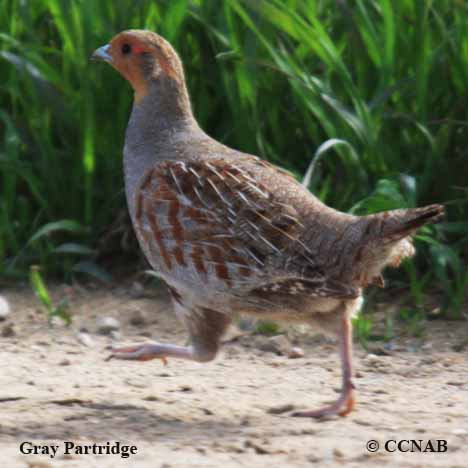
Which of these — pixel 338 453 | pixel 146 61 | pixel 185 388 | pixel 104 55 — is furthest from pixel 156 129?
pixel 338 453

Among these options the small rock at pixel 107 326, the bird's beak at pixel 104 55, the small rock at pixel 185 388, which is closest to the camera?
the small rock at pixel 185 388

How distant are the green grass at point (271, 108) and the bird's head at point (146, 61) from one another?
2.14ft

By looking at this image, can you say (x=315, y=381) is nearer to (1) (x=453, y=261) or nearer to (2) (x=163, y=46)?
(1) (x=453, y=261)

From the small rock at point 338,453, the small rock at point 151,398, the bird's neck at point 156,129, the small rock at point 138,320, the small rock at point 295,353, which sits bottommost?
the small rock at point 138,320

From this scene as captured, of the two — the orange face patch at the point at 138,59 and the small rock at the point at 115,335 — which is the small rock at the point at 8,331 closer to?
the small rock at the point at 115,335

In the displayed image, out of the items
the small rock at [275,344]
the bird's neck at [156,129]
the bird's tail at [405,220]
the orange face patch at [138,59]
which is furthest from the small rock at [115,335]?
the bird's tail at [405,220]

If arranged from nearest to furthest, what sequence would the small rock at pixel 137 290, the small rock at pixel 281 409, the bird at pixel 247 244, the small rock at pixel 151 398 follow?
the bird at pixel 247 244, the small rock at pixel 281 409, the small rock at pixel 151 398, the small rock at pixel 137 290

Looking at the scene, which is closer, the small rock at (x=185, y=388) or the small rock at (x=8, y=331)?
the small rock at (x=185, y=388)

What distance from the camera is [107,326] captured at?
561cm

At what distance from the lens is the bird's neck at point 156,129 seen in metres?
4.83

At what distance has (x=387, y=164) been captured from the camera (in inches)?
231

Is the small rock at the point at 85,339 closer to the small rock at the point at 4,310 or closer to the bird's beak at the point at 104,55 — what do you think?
the small rock at the point at 4,310

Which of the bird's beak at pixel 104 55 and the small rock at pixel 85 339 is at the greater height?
the bird's beak at pixel 104 55

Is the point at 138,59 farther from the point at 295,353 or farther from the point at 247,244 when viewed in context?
the point at 295,353
